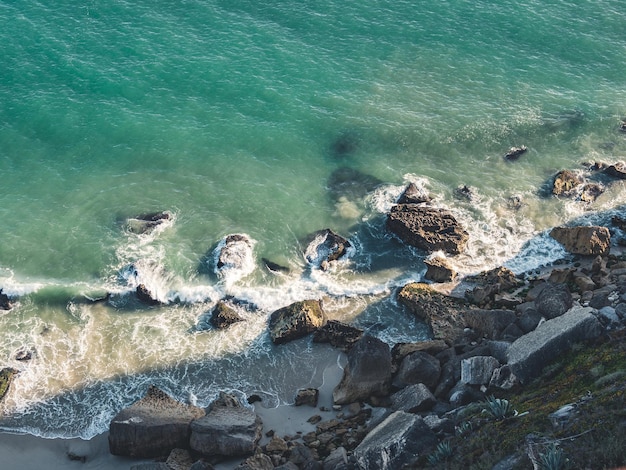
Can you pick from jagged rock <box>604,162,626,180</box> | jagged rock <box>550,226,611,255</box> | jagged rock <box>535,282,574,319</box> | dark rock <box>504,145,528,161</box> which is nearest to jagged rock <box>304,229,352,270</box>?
jagged rock <box>535,282,574,319</box>

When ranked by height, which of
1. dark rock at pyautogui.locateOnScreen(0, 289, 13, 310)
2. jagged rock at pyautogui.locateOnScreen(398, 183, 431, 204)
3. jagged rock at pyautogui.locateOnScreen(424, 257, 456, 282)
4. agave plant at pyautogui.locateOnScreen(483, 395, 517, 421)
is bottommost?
dark rock at pyautogui.locateOnScreen(0, 289, 13, 310)

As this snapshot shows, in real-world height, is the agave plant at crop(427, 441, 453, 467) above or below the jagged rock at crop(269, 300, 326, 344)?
above

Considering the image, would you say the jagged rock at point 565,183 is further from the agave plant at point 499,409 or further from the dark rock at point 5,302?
the dark rock at point 5,302

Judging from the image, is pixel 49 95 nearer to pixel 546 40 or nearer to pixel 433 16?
pixel 433 16

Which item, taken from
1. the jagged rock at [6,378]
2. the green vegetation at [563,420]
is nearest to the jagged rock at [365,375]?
the green vegetation at [563,420]

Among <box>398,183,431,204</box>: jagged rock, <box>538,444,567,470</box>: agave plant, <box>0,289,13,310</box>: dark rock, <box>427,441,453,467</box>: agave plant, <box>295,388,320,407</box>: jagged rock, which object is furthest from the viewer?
<box>398,183,431,204</box>: jagged rock

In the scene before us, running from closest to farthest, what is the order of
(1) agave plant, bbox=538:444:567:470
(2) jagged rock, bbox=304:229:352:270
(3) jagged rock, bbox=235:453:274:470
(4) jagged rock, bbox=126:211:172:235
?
1. (1) agave plant, bbox=538:444:567:470
2. (3) jagged rock, bbox=235:453:274:470
3. (2) jagged rock, bbox=304:229:352:270
4. (4) jagged rock, bbox=126:211:172:235

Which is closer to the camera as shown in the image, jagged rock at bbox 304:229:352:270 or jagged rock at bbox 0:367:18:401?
jagged rock at bbox 0:367:18:401

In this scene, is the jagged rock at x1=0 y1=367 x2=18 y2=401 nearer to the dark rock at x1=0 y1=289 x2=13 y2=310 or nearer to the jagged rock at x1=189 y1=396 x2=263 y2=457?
the dark rock at x1=0 y1=289 x2=13 y2=310

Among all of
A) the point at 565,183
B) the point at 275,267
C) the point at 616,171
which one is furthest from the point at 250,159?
the point at 616,171
